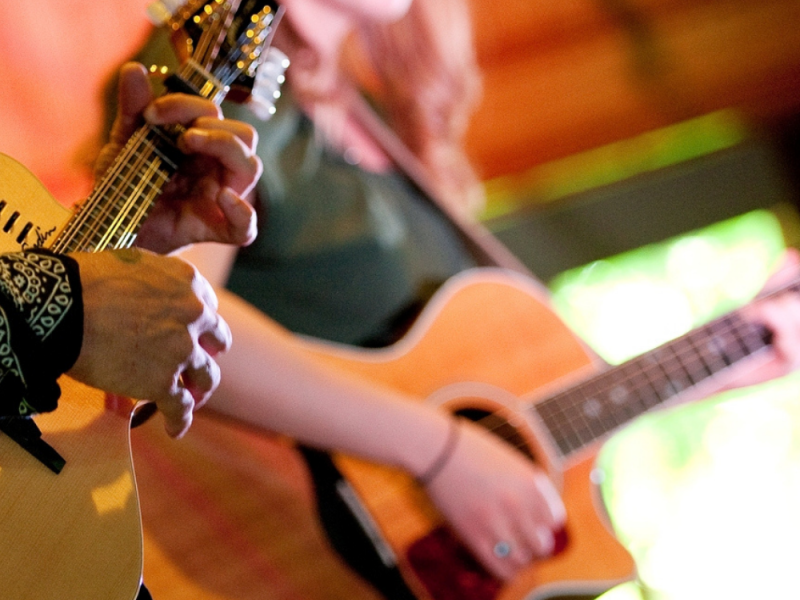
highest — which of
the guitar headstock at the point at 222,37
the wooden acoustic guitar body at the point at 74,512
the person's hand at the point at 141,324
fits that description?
the guitar headstock at the point at 222,37

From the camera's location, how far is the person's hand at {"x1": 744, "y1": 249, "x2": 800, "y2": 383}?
1089mm

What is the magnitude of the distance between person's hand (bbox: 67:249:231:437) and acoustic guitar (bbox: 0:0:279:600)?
0.07m

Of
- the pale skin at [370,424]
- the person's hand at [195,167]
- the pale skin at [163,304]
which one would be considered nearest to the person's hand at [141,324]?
the pale skin at [163,304]

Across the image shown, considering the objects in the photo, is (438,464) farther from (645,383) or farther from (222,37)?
(222,37)

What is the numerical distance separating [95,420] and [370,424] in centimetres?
36

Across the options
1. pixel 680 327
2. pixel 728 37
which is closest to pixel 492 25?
pixel 728 37

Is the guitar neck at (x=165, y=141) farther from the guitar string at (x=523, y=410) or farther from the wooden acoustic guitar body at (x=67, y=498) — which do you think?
the guitar string at (x=523, y=410)

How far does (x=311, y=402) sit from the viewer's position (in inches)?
31.9

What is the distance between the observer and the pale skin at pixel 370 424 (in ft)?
2.58

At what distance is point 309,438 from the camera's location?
0.82 meters

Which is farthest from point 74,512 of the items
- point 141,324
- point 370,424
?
point 370,424

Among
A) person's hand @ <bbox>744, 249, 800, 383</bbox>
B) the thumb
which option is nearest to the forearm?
the thumb

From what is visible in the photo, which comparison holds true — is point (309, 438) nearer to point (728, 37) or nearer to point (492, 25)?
point (492, 25)

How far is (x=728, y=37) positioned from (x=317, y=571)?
4.96 feet
